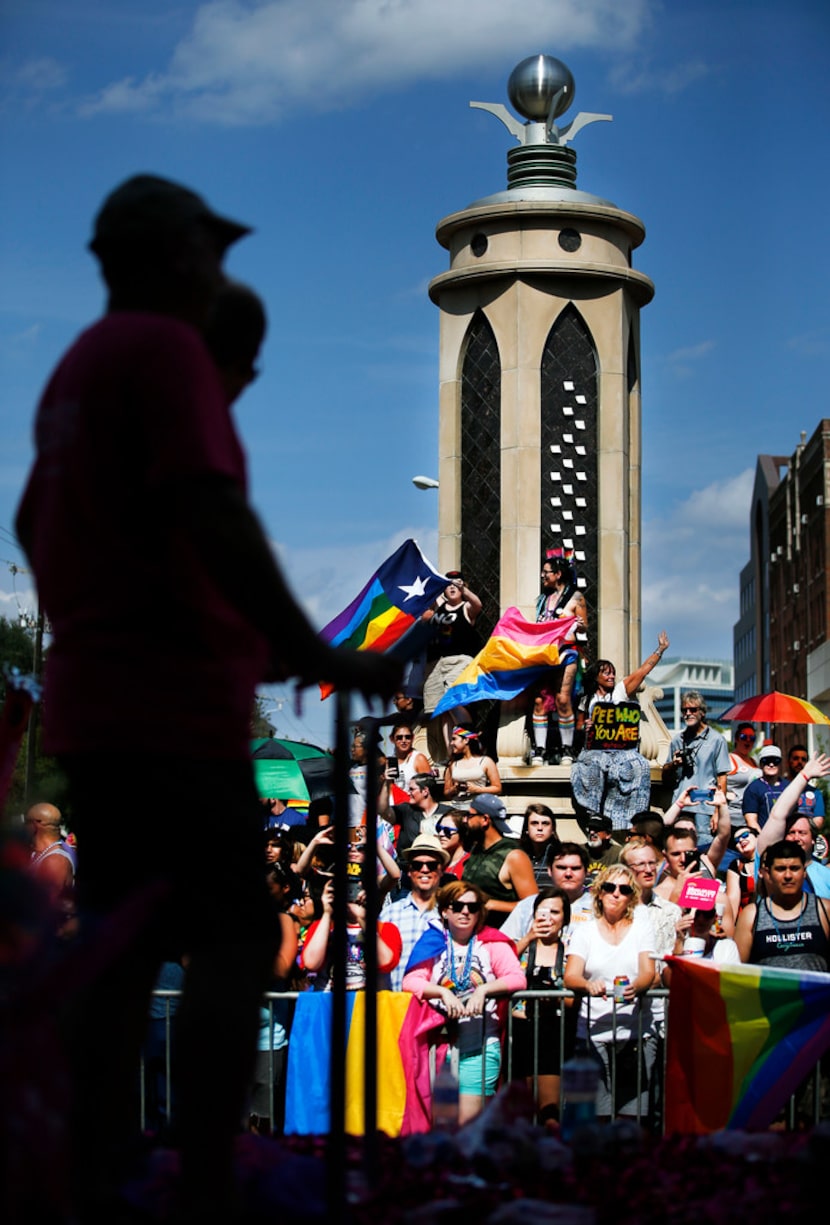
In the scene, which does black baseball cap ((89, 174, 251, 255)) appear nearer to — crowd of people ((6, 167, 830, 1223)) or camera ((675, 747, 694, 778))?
crowd of people ((6, 167, 830, 1223))

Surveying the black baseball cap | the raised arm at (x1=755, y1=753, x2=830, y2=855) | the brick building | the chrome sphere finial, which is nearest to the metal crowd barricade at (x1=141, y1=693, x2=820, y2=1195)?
the black baseball cap

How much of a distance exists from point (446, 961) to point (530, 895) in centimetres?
154

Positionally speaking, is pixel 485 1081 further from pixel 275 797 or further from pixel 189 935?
pixel 275 797

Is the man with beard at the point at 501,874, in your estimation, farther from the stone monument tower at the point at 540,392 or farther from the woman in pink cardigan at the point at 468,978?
the stone monument tower at the point at 540,392

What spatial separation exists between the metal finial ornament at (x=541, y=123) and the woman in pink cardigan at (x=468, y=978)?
442 inches

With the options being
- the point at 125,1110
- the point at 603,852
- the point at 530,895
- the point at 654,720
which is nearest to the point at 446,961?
the point at 530,895

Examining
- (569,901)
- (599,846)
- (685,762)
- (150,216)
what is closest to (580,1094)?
(150,216)

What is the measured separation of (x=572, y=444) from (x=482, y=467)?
0.93 m

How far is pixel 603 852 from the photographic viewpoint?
12914 mm

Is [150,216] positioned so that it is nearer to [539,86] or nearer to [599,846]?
[599,846]

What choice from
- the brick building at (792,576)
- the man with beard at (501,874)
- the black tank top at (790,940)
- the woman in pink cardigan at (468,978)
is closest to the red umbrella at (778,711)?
the man with beard at (501,874)

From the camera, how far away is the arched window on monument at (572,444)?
1798 centimetres

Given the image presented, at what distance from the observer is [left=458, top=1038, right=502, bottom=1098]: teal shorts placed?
8.36m

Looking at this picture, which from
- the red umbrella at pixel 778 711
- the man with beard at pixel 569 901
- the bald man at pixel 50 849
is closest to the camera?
the man with beard at pixel 569 901
